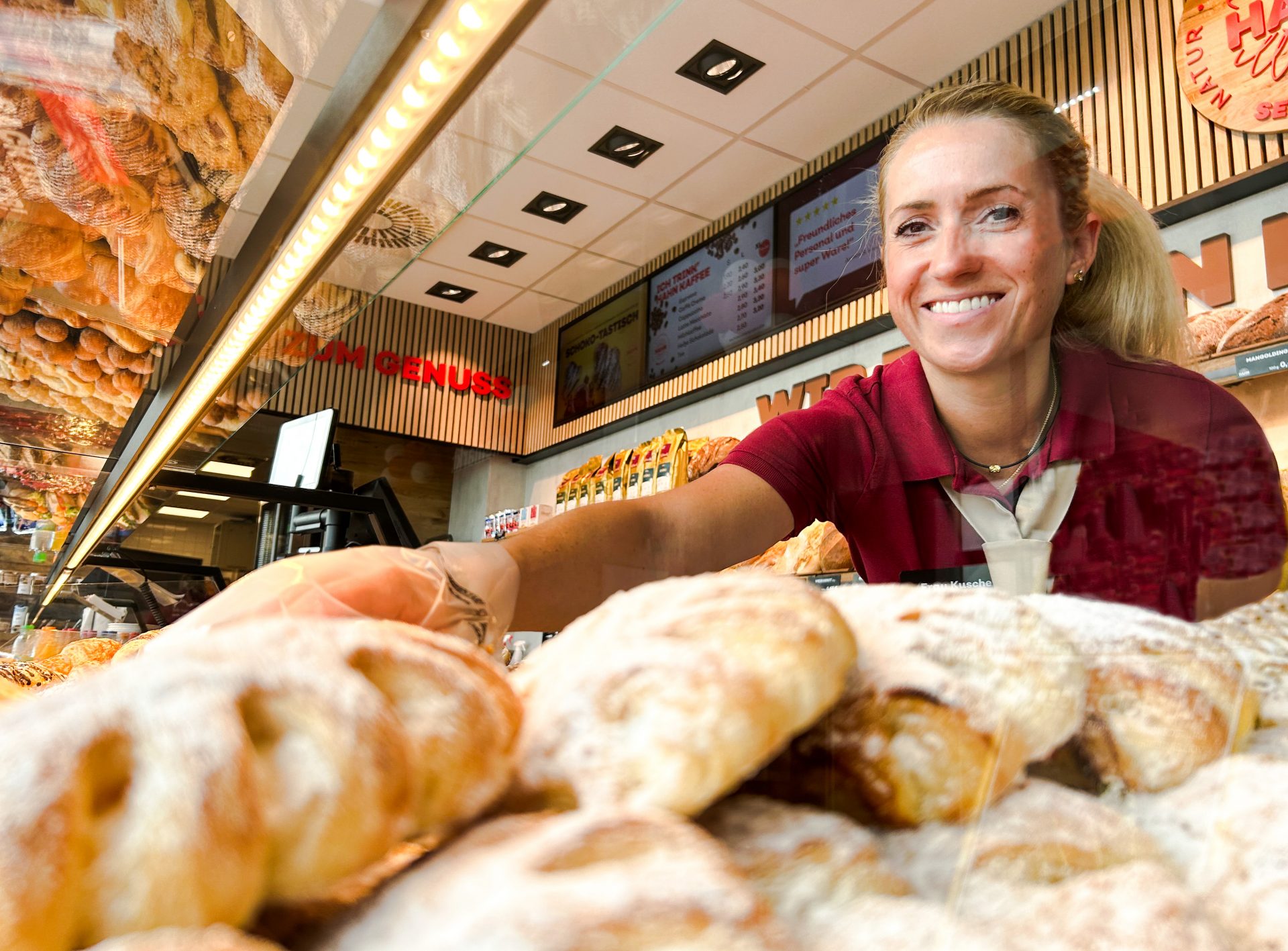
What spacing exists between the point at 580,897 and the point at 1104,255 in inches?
15.1

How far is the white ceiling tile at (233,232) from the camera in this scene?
3.35ft

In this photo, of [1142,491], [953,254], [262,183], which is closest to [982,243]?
[953,254]

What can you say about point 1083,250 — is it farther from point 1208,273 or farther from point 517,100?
point 517,100

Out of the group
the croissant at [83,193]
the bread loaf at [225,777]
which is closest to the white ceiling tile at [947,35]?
the bread loaf at [225,777]

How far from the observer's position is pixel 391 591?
0.42 m

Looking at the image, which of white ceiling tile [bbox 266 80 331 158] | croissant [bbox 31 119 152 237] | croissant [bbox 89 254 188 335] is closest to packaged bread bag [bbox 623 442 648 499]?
white ceiling tile [bbox 266 80 331 158]

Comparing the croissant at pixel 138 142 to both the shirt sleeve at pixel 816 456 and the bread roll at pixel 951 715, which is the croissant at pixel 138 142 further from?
the bread roll at pixel 951 715

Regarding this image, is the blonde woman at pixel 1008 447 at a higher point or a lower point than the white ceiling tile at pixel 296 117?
lower

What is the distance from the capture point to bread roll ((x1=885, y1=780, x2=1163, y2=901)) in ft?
1.05

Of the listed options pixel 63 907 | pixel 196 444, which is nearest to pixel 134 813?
pixel 63 907

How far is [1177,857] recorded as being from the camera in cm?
34

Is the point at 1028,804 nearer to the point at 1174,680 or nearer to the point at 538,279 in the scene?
the point at 1174,680

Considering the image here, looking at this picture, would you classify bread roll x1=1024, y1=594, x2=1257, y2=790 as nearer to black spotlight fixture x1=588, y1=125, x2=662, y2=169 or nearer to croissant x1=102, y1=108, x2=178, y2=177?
black spotlight fixture x1=588, y1=125, x2=662, y2=169

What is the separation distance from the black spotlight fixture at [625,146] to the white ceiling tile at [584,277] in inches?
2.7
